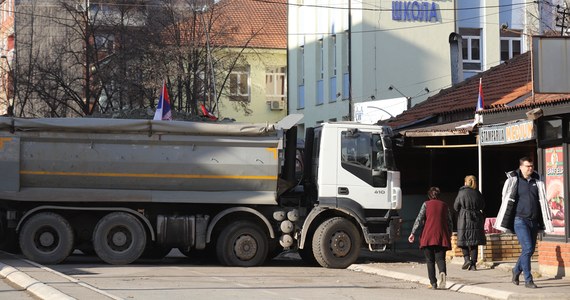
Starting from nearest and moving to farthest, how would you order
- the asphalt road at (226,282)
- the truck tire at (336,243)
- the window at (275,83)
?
the asphalt road at (226,282), the truck tire at (336,243), the window at (275,83)

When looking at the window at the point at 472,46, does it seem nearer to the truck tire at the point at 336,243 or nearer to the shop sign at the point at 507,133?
the truck tire at the point at 336,243

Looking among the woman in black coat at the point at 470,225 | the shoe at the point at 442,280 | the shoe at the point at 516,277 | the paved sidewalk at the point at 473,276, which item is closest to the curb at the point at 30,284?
the shoe at the point at 442,280

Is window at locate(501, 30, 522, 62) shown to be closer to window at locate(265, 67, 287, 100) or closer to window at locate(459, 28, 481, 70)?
window at locate(459, 28, 481, 70)

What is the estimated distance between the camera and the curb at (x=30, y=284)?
12790 millimetres

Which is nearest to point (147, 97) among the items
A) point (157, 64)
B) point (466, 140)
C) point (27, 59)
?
point (157, 64)

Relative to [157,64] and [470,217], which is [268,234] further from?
[157,64]

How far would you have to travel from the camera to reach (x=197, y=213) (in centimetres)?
1966

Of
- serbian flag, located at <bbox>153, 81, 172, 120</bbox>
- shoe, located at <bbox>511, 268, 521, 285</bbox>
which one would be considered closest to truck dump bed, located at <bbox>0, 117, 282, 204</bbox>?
serbian flag, located at <bbox>153, 81, 172, 120</bbox>

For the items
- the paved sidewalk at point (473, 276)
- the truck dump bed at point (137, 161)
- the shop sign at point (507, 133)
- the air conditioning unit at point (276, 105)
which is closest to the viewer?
the paved sidewalk at point (473, 276)

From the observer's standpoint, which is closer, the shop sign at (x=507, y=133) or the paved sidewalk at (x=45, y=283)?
the paved sidewalk at (x=45, y=283)

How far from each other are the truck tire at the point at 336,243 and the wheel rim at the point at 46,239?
16.9 feet

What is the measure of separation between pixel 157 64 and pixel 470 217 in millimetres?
23061

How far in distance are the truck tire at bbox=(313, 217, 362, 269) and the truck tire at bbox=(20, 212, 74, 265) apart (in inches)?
193

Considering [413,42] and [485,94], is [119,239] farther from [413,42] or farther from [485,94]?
[413,42]
